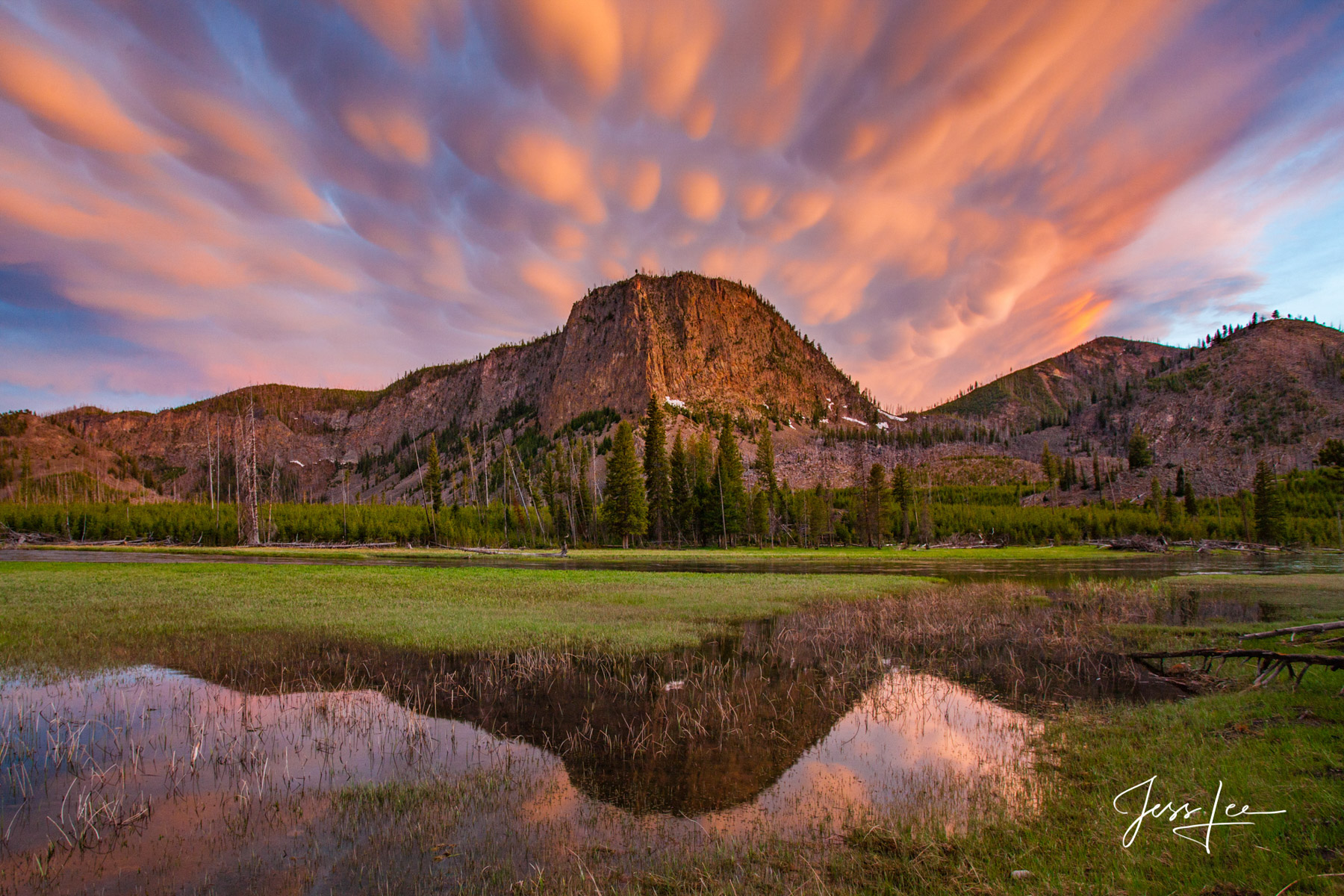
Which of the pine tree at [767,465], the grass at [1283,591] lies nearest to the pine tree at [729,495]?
the pine tree at [767,465]

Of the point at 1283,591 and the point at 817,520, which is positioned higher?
the point at 817,520

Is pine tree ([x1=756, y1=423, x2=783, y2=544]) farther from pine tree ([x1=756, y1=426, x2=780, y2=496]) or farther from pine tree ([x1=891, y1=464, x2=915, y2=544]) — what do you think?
pine tree ([x1=891, y1=464, x2=915, y2=544])

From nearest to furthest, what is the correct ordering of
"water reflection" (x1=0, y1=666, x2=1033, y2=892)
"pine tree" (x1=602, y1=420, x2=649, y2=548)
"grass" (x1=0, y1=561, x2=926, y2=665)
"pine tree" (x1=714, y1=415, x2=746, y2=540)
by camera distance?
"water reflection" (x1=0, y1=666, x2=1033, y2=892)
"grass" (x1=0, y1=561, x2=926, y2=665)
"pine tree" (x1=602, y1=420, x2=649, y2=548)
"pine tree" (x1=714, y1=415, x2=746, y2=540)

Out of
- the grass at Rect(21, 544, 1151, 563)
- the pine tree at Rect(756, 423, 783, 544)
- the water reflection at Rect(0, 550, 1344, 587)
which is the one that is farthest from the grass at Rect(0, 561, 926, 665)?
the pine tree at Rect(756, 423, 783, 544)

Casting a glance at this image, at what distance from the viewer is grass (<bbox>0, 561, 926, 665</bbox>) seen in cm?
1841

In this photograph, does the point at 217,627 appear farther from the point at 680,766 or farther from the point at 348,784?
the point at 680,766

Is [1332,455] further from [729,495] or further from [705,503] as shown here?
[705,503]

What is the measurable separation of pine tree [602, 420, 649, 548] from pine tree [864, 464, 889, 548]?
34168 millimetres

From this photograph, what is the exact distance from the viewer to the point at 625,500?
3300 inches

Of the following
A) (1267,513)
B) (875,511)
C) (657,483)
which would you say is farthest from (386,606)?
(1267,513)

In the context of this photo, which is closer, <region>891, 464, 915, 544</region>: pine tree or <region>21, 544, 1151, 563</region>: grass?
<region>21, 544, 1151, 563</region>: grass

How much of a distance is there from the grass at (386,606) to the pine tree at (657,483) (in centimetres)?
4964
